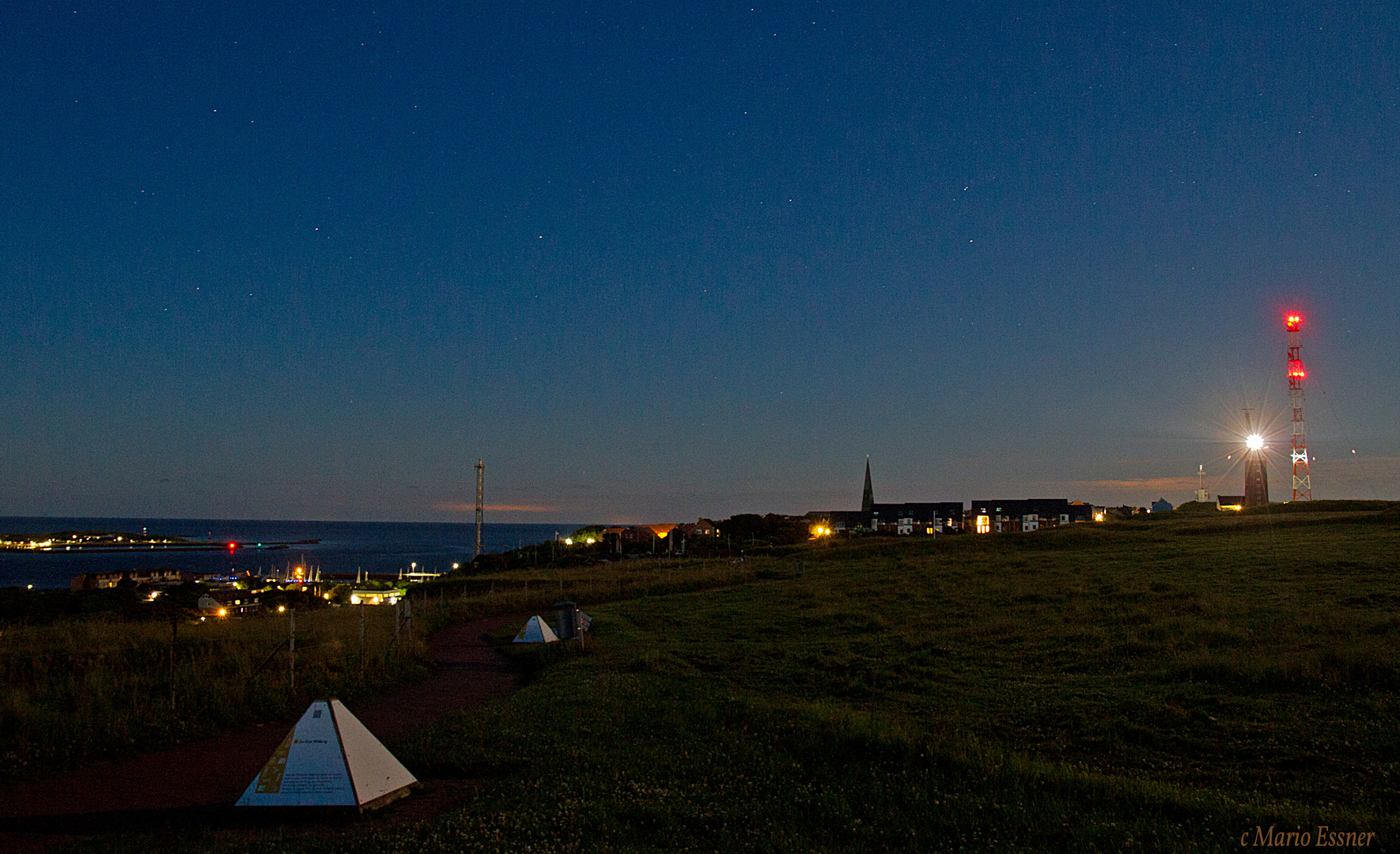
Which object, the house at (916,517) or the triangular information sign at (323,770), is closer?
the triangular information sign at (323,770)

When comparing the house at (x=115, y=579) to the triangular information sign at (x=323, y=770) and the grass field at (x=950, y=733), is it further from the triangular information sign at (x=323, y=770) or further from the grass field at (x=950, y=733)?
A: the triangular information sign at (x=323, y=770)

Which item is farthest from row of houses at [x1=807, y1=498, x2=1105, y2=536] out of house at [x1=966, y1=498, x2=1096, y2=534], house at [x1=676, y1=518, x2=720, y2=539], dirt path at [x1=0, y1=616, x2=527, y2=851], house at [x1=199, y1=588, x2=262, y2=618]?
dirt path at [x1=0, y1=616, x2=527, y2=851]

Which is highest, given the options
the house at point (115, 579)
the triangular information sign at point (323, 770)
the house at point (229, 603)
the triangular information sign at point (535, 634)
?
the triangular information sign at point (323, 770)

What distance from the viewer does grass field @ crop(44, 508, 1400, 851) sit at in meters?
7.33

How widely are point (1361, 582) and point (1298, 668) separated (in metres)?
14.4

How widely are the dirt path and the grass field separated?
1.07 meters

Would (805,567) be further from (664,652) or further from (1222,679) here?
(1222,679)

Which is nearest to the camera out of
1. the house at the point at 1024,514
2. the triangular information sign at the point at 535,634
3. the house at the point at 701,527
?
the triangular information sign at the point at 535,634

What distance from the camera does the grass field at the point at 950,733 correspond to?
733 centimetres

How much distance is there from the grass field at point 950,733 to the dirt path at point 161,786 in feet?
3.50

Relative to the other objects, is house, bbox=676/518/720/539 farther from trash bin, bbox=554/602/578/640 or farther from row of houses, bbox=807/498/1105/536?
trash bin, bbox=554/602/578/640

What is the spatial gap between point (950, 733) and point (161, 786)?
32.6 feet

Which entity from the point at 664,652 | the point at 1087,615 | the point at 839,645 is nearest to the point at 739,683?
the point at 664,652

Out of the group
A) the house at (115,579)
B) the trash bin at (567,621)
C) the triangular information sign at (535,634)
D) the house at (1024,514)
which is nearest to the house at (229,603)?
the house at (115,579)
